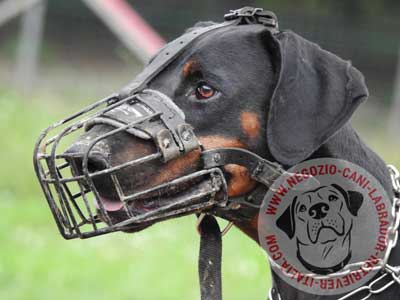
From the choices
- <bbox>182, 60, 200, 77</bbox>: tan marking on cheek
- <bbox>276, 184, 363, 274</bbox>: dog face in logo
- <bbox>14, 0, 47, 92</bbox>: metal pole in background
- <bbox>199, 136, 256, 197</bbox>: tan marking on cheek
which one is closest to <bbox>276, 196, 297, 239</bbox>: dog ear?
<bbox>276, 184, 363, 274</bbox>: dog face in logo

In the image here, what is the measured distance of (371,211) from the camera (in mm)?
3350

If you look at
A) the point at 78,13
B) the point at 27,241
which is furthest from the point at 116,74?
the point at 27,241

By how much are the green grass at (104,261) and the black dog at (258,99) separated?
2.86 m

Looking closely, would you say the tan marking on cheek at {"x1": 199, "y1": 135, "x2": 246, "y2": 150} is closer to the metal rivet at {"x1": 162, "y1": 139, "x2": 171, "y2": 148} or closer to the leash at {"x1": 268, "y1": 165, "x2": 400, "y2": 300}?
the metal rivet at {"x1": 162, "y1": 139, "x2": 171, "y2": 148}

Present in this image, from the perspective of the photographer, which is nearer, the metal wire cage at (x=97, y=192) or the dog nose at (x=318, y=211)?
the metal wire cage at (x=97, y=192)

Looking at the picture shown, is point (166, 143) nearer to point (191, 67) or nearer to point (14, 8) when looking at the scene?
point (191, 67)

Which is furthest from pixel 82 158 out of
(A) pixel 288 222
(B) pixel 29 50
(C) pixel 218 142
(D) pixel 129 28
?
(B) pixel 29 50

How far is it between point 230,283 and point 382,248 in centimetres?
310

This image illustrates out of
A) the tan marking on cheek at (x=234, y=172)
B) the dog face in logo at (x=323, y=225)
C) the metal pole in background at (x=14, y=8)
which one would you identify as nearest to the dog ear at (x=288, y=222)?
the dog face in logo at (x=323, y=225)

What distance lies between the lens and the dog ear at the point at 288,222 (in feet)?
11.2

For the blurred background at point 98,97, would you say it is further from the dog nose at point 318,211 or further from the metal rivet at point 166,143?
the metal rivet at point 166,143

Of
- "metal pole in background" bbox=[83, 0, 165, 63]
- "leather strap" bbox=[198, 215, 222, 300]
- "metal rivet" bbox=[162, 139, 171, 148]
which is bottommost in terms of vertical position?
"leather strap" bbox=[198, 215, 222, 300]

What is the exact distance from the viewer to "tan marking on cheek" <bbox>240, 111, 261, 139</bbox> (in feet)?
10.7

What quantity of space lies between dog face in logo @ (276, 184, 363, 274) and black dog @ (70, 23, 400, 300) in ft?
0.43
